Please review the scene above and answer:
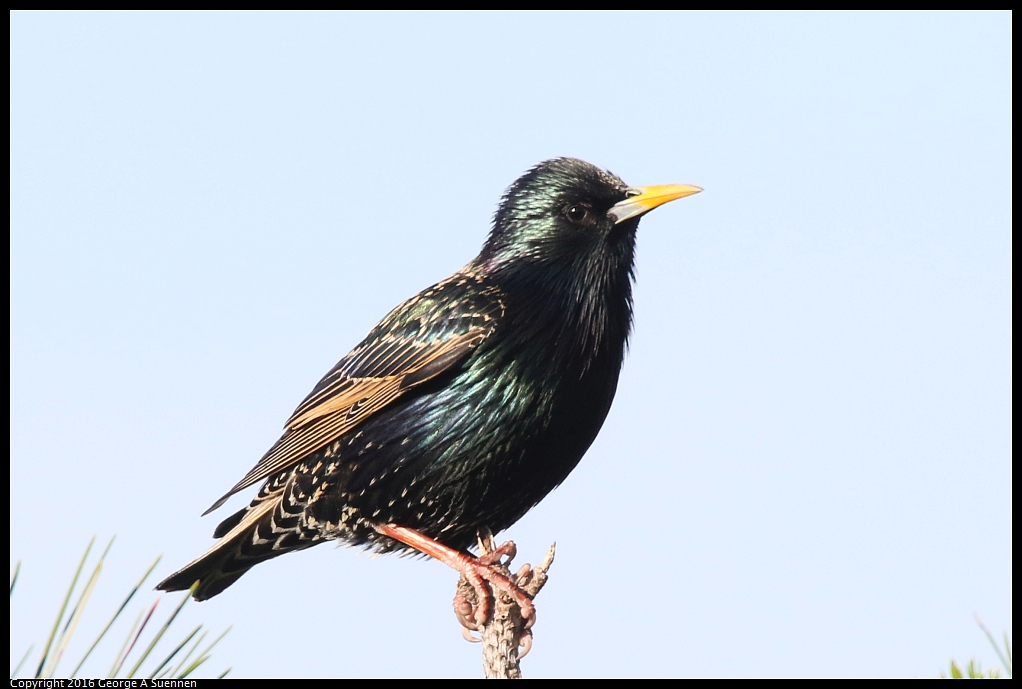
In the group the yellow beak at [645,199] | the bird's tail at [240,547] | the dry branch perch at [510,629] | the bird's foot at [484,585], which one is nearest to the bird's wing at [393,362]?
the bird's tail at [240,547]

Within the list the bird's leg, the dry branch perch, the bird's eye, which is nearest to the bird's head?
the bird's eye

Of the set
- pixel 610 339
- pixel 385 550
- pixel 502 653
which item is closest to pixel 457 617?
pixel 502 653

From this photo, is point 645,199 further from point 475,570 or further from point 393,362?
point 475,570

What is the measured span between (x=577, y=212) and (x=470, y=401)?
1028mm

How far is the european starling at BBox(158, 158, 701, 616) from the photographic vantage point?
165 inches

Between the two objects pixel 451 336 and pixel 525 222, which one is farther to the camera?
pixel 525 222

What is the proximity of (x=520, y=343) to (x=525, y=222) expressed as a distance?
73 centimetres

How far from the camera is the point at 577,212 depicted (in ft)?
15.6

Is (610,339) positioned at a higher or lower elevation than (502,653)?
higher

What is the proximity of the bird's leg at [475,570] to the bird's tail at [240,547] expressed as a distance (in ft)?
1.49

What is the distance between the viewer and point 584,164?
4.80 m

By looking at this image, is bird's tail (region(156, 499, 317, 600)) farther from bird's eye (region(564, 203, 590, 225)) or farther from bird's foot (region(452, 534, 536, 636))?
bird's eye (region(564, 203, 590, 225))

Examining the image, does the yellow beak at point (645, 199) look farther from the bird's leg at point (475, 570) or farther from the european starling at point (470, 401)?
the bird's leg at point (475, 570)

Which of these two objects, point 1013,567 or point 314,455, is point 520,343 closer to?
point 314,455
